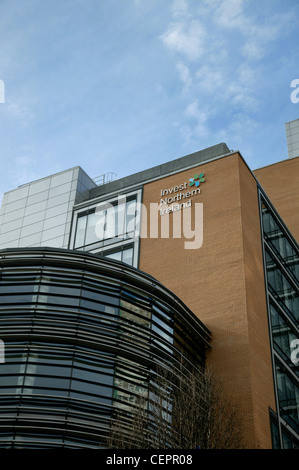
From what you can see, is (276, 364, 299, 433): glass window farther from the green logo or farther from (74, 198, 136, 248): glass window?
(74, 198, 136, 248): glass window

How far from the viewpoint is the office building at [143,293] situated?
22.2 m

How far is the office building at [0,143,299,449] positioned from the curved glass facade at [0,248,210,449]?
5cm

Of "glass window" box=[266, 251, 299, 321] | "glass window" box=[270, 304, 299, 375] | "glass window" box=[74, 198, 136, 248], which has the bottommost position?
"glass window" box=[270, 304, 299, 375]

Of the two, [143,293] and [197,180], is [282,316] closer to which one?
[197,180]

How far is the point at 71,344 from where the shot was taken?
22.9m

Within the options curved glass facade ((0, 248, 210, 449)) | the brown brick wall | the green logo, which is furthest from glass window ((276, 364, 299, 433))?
the green logo

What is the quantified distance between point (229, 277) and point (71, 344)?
35.6ft

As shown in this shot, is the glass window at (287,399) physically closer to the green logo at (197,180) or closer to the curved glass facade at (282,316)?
the curved glass facade at (282,316)

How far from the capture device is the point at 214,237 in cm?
3319

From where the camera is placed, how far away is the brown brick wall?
2836 cm

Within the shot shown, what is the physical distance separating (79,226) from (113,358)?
17238 millimetres

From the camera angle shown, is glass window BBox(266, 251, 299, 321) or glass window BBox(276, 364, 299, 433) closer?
glass window BBox(276, 364, 299, 433)

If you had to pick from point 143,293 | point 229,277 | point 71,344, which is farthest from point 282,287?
point 71,344
